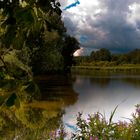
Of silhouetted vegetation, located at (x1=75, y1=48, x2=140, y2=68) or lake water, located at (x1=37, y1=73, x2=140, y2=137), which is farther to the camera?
silhouetted vegetation, located at (x1=75, y1=48, x2=140, y2=68)

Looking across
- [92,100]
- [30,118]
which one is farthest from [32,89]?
[92,100]

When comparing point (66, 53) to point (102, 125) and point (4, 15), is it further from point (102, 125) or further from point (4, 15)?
point (4, 15)

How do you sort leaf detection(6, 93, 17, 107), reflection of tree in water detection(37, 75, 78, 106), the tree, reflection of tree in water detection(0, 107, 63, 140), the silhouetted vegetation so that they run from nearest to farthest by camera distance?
leaf detection(6, 93, 17, 107) → reflection of tree in water detection(0, 107, 63, 140) → reflection of tree in water detection(37, 75, 78, 106) → the tree → the silhouetted vegetation

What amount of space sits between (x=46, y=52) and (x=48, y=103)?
57.5 feet

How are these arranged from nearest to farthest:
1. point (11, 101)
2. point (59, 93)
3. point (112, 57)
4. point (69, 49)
Answer: point (11, 101) < point (59, 93) < point (69, 49) < point (112, 57)

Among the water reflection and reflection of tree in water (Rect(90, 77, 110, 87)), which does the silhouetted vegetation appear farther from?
the water reflection

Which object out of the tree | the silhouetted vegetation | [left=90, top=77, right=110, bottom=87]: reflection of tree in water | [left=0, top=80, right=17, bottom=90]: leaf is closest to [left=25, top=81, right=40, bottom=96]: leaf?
[left=0, top=80, right=17, bottom=90]: leaf

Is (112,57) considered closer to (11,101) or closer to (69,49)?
(69,49)

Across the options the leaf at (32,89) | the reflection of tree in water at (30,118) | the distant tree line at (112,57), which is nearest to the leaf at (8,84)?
the leaf at (32,89)

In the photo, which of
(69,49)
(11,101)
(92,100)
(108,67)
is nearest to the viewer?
(11,101)

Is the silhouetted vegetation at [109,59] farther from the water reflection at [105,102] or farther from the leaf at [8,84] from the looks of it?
the leaf at [8,84]

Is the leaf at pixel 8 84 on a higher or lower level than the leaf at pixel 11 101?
higher

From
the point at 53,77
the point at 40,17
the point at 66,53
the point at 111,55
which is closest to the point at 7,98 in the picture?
the point at 40,17

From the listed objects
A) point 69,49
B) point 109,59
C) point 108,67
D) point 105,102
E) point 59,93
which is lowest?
point 105,102
